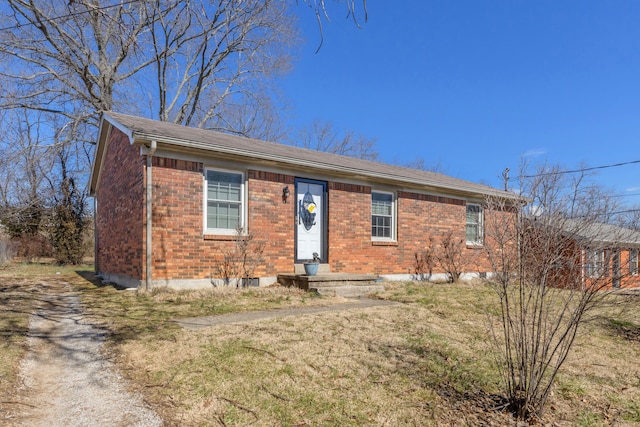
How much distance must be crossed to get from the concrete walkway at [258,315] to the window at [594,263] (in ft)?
13.0

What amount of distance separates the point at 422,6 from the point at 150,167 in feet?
19.1

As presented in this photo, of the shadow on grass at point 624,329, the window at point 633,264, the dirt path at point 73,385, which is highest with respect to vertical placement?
the window at point 633,264

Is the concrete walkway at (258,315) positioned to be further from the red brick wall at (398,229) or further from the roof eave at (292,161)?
the red brick wall at (398,229)

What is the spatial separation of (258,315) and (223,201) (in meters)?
3.61

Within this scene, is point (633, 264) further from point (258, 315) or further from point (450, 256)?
point (450, 256)

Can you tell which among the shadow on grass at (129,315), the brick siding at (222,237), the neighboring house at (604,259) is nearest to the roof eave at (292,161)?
the brick siding at (222,237)

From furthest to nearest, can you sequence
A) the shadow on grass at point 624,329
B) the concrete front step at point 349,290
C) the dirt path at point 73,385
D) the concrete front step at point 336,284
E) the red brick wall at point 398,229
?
the red brick wall at point 398,229
the concrete front step at point 336,284
the concrete front step at point 349,290
the shadow on grass at point 624,329
the dirt path at point 73,385

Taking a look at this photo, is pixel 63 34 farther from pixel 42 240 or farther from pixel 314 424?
pixel 314 424

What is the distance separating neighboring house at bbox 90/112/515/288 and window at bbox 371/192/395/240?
3 centimetres

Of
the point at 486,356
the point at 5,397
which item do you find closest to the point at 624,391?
the point at 486,356

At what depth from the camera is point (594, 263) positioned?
307cm

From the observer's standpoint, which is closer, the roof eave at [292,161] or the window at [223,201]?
the roof eave at [292,161]

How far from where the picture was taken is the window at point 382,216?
11.6m

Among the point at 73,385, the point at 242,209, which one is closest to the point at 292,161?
the point at 242,209
